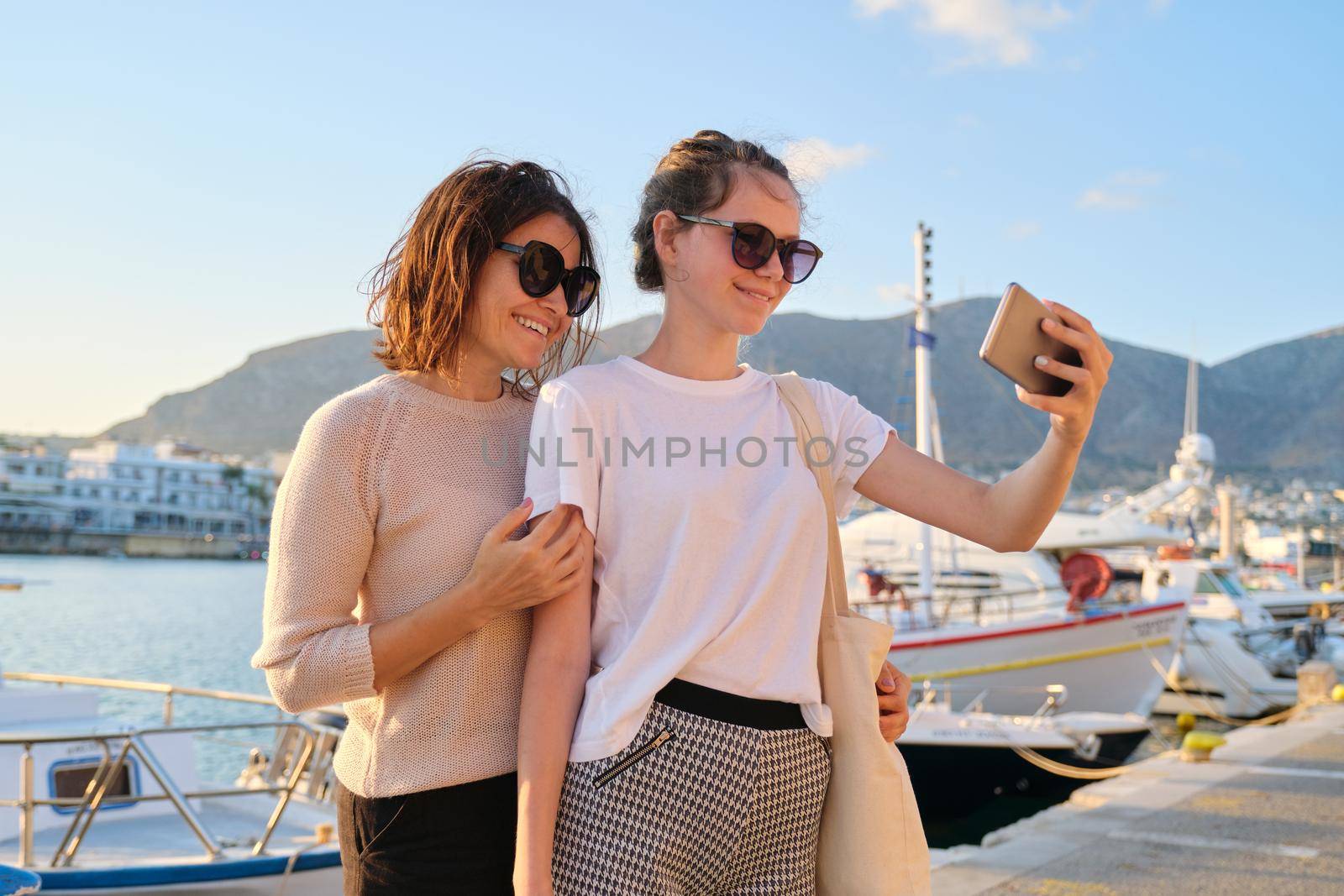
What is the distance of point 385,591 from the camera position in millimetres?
1723

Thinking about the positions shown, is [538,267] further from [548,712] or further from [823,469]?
[548,712]

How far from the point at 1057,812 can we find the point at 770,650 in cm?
558

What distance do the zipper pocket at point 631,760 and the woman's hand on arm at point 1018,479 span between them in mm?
545

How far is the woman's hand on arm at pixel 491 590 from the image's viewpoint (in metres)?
1.56

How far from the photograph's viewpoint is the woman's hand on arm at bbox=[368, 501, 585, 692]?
1560 millimetres

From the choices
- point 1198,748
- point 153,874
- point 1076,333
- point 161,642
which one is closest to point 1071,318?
point 1076,333

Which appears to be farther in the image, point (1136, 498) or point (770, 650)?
point (1136, 498)

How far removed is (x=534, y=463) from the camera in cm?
167

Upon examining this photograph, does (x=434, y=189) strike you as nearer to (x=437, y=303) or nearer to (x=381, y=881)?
(x=437, y=303)

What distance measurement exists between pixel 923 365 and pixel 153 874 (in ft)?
38.5

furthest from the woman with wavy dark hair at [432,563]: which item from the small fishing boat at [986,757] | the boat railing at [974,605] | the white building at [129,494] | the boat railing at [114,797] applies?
the white building at [129,494]

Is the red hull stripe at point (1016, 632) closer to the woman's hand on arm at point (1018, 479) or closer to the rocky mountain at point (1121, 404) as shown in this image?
the woman's hand on arm at point (1018, 479)

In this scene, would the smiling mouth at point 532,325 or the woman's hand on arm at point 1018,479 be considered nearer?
the woman's hand on arm at point 1018,479

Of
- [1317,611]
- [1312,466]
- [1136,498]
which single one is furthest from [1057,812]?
[1312,466]
